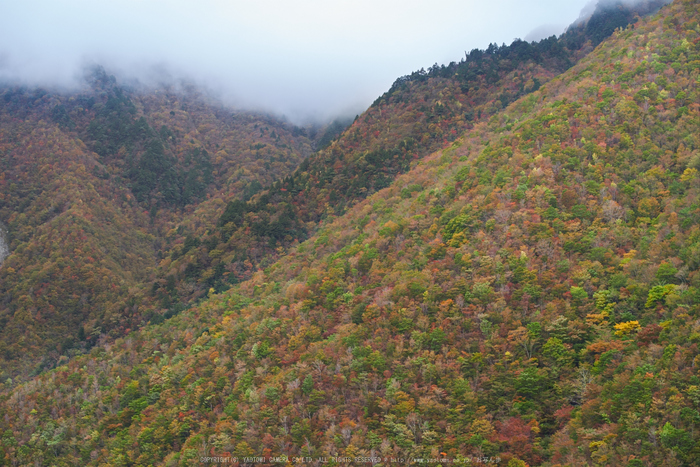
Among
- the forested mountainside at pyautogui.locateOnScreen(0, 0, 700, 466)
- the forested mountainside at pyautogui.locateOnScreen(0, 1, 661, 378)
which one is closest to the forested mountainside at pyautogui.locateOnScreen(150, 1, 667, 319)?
the forested mountainside at pyautogui.locateOnScreen(0, 1, 661, 378)

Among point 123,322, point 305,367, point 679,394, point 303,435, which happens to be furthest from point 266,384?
point 123,322

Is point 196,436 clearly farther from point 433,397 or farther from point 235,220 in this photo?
point 235,220

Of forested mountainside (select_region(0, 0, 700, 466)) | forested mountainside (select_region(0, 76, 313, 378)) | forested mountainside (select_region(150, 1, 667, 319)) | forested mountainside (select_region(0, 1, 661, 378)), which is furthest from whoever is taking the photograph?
forested mountainside (select_region(0, 76, 313, 378))

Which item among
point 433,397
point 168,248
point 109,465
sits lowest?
point 109,465

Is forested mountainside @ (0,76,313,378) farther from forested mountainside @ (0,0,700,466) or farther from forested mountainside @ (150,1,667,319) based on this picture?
forested mountainside @ (0,0,700,466)

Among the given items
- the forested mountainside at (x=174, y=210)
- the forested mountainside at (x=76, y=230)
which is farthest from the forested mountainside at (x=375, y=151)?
the forested mountainside at (x=76, y=230)

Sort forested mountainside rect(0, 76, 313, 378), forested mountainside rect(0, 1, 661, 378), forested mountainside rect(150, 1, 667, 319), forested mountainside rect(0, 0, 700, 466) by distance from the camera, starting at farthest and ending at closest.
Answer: forested mountainside rect(0, 76, 313, 378)
forested mountainside rect(150, 1, 667, 319)
forested mountainside rect(0, 1, 661, 378)
forested mountainside rect(0, 0, 700, 466)
